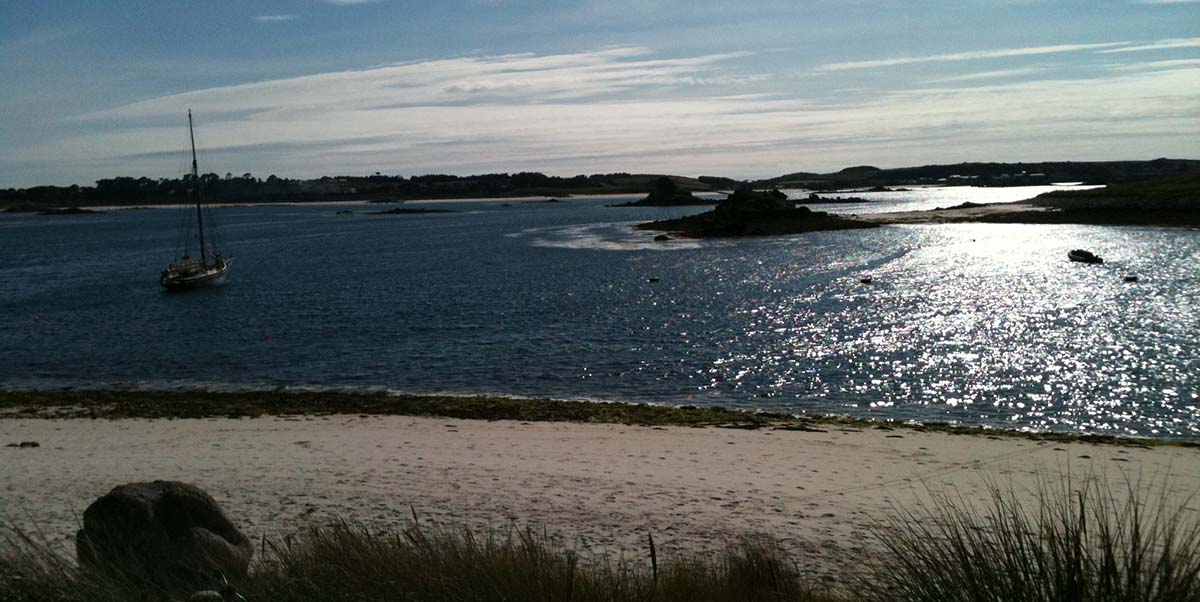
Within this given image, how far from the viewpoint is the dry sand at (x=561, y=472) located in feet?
37.2

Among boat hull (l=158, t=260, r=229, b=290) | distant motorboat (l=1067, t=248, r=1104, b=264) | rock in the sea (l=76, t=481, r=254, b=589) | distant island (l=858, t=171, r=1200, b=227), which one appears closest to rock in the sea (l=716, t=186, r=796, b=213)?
distant island (l=858, t=171, r=1200, b=227)

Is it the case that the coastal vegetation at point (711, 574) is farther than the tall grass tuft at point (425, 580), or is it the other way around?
the tall grass tuft at point (425, 580)

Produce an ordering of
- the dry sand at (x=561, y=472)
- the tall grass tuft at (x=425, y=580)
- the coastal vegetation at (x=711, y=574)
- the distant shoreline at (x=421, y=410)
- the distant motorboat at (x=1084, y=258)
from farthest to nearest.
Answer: the distant motorboat at (x=1084, y=258)
the distant shoreline at (x=421, y=410)
the dry sand at (x=561, y=472)
the tall grass tuft at (x=425, y=580)
the coastal vegetation at (x=711, y=574)

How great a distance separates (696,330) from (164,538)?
2626 centimetres

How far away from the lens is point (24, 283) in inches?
2282

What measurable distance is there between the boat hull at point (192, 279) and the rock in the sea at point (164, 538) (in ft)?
158

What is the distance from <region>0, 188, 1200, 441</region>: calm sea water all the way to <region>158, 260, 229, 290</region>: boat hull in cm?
103

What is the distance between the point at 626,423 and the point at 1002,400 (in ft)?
31.0

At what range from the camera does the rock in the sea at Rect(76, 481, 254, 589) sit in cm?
696

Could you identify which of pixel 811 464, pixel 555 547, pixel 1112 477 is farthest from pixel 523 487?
pixel 1112 477

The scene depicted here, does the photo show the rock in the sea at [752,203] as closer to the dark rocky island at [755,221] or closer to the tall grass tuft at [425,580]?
the dark rocky island at [755,221]

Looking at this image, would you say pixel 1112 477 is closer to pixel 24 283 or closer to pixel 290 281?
pixel 290 281

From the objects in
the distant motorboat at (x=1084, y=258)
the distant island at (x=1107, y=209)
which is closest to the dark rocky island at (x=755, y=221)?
the distant island at (x=1107, y=209)

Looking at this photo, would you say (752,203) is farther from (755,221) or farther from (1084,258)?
(1084,258)
